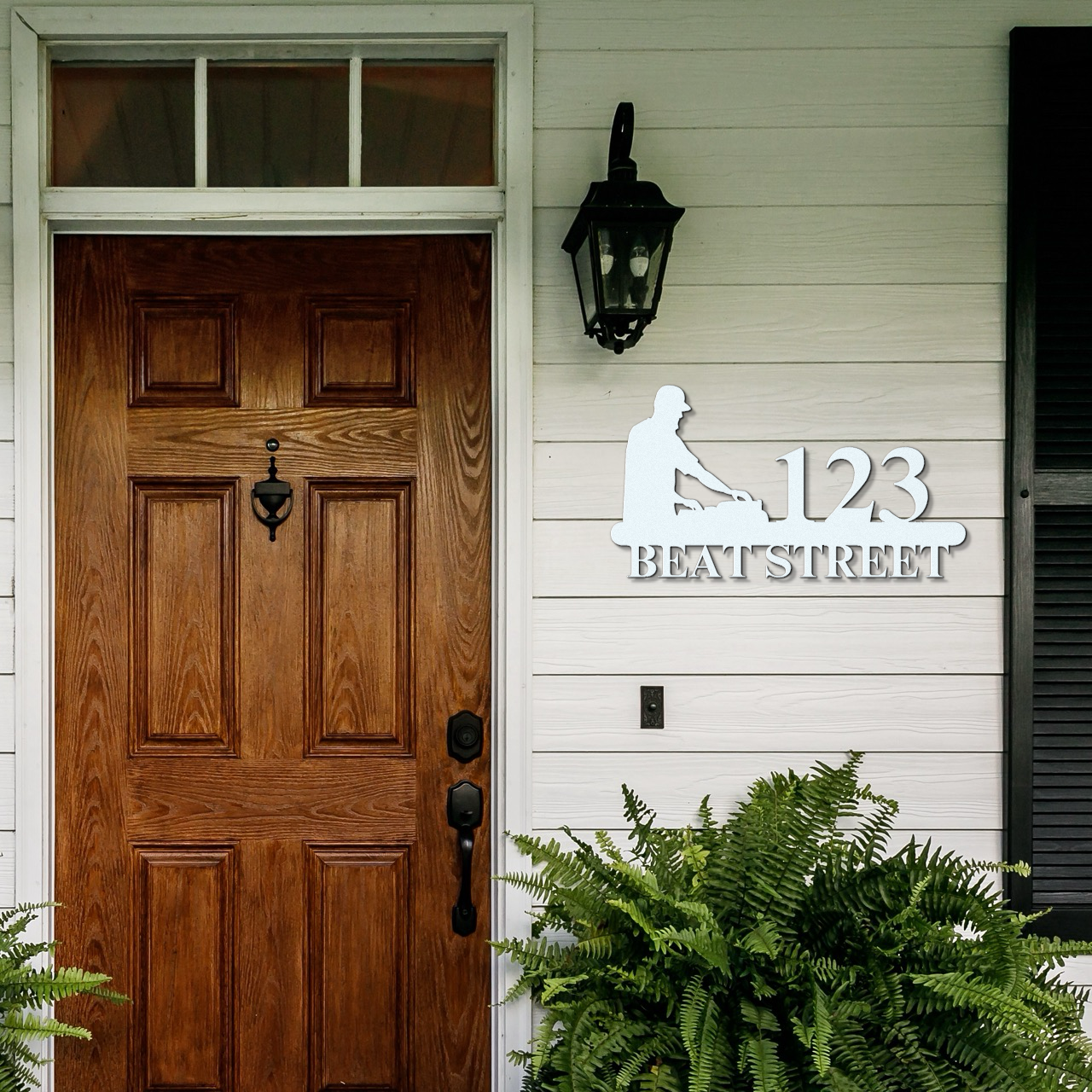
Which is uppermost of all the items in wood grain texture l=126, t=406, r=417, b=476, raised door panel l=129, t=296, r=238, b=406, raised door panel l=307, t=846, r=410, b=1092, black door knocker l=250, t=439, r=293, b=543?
raised door panel l=129, t=296, r=238, b=406

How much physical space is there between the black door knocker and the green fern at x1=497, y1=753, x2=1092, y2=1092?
840 millimetres

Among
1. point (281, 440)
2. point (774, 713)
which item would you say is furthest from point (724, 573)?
point (281, 440)

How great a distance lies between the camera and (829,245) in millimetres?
1977

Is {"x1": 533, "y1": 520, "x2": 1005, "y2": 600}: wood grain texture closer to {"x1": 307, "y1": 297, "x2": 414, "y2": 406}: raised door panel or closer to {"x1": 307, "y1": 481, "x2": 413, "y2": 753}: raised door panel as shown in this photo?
{"x1": 307, "y1": 481, "x2": 413, "y2": 753}: raised door panel

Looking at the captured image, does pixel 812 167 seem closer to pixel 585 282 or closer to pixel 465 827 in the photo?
pixel 585 282

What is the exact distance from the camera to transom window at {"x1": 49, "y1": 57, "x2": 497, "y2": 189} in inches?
78.5

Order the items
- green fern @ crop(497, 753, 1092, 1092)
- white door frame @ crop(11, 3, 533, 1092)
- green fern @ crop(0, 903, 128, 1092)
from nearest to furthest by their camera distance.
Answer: green fern @ crop(497, 753, 1092, 1092), green fern @ crop(0, 903, 128, 1092), white door frame @ crop(11, 3, 533, 1092)

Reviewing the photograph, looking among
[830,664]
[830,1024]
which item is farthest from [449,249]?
[830,1024]

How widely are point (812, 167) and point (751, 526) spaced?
2.46 feet

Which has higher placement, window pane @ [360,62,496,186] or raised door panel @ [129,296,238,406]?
window pane @ [360,62,496,186]

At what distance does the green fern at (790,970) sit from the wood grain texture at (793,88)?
4.33 feet

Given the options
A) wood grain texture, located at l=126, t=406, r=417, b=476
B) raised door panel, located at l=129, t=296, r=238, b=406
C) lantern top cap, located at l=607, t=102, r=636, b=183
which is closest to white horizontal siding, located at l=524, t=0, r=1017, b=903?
lantern top cap, located at l=607, t=102, r=636, b=183

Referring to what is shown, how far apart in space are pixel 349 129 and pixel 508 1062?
6.39ft

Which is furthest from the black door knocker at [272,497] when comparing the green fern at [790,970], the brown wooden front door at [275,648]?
the green fern at [790,970]
